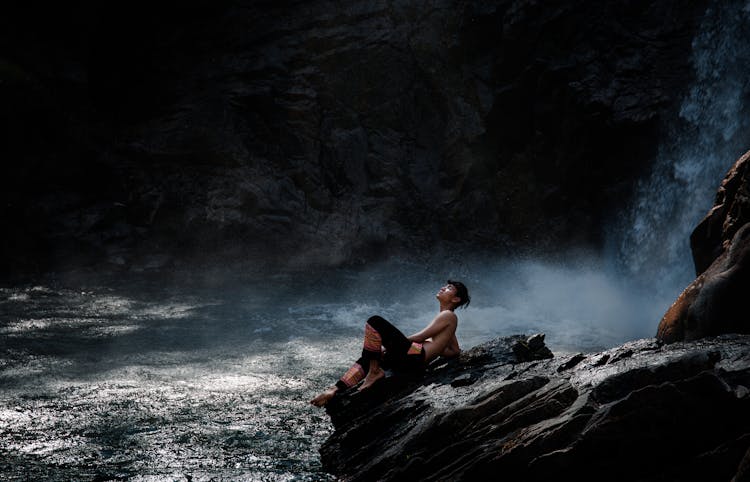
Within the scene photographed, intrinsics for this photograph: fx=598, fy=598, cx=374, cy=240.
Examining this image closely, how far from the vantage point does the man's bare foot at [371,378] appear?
6.43 m

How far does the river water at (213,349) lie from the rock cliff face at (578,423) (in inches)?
37.3

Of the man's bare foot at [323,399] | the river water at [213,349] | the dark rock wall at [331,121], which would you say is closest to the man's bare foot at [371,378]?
the man's bare foot at [323,399]

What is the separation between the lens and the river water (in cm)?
593

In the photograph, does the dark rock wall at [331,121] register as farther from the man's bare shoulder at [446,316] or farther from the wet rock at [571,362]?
the wet rock at [571,362]

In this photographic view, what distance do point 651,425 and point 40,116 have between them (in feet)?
61.4

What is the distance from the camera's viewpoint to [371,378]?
646cm

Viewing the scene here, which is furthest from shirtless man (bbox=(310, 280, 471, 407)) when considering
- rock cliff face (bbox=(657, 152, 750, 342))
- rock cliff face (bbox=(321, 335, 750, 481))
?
rock cliff face (bbox=(657, 152, 750, 342))

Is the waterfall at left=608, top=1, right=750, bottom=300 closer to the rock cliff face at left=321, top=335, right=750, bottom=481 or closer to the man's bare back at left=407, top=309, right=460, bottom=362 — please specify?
the man's bare back at left=407, top=309, right=460, bottom=362

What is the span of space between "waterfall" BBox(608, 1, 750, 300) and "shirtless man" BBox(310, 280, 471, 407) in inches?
409

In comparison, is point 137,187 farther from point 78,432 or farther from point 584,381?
point 584,381

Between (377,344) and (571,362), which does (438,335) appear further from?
(571,362)

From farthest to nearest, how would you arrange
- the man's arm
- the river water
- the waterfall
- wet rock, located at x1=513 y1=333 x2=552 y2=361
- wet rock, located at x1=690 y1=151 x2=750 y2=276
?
the waterfall, the man's arm, wet rock, located at x1=513 y1=333 x2=552 y2=361, wet rock, located at x1=690 y1=151 x2=750 y2=276, the river water

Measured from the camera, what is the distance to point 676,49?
17375mm

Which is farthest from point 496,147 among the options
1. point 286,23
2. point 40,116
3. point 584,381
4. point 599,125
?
point 584,381
